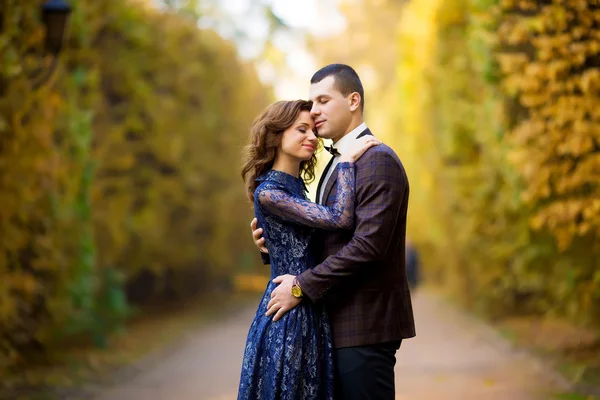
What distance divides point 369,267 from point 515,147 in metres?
6.60

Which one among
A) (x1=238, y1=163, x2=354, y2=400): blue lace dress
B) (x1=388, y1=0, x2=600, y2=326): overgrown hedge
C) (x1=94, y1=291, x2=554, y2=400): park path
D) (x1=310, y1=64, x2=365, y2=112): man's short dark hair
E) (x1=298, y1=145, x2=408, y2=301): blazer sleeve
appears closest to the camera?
(x1=298, y1=145, x2=408, y2=301): blazer sleeve

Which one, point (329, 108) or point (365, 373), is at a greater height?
point (329, 108)

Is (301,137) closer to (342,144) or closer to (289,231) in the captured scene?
(342,144)

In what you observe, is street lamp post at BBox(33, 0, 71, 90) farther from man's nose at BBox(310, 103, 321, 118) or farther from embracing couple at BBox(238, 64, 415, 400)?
man's nose at BBox(310, 103, 321, 118)

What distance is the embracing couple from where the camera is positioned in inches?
170

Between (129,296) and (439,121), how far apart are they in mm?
7829

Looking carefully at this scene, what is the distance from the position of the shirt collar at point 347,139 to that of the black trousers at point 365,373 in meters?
0.97

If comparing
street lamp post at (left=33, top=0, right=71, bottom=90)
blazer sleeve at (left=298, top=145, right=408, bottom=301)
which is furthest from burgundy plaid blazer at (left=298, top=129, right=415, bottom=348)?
street lamp post at (left=33, top=0, right=71, bottom=90)

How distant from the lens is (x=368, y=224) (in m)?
4.27

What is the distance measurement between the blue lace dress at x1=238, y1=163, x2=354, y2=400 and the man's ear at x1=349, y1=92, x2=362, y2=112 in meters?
0.33

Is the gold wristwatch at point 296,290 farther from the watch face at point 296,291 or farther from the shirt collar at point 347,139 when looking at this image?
the shirt collar at point 347,139

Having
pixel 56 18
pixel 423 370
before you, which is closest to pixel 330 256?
pixel 56 18

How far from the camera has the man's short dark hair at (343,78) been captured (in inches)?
177

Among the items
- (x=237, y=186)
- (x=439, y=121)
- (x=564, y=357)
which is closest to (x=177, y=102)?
(x=237, y=186)
